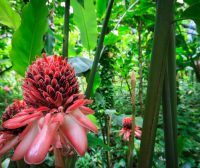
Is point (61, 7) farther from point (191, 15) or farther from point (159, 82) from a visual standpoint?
point (159, 82)

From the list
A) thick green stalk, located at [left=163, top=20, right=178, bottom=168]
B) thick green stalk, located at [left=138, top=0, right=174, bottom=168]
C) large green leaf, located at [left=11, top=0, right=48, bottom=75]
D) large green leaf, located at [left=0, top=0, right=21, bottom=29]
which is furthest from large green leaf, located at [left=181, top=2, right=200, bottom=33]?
large green leaf, located at [left=0, top=0, right=21, bottom=29]

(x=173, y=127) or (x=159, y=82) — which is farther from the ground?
(x=159, y=82)

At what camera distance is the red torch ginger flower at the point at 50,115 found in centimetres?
34

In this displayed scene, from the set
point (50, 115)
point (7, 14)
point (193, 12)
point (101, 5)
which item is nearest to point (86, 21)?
point (101, 5)

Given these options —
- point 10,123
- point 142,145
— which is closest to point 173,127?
point 142,145

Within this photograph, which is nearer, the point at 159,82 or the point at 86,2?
the point at 159,82

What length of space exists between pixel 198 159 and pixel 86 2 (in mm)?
1724

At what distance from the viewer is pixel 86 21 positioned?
42.1 inches

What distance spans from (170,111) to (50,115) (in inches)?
15.0

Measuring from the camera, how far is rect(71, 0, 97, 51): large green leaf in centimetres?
103

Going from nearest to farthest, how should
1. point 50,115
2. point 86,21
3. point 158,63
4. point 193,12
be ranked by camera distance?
point 50,115 → point 158,63 → point 193,12 → point 86,21

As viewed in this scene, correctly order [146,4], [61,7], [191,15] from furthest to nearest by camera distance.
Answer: [61,7], [146,4], [191,15]

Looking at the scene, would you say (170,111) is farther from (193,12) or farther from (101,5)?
(101,5)

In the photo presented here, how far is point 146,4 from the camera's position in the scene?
1252mm
